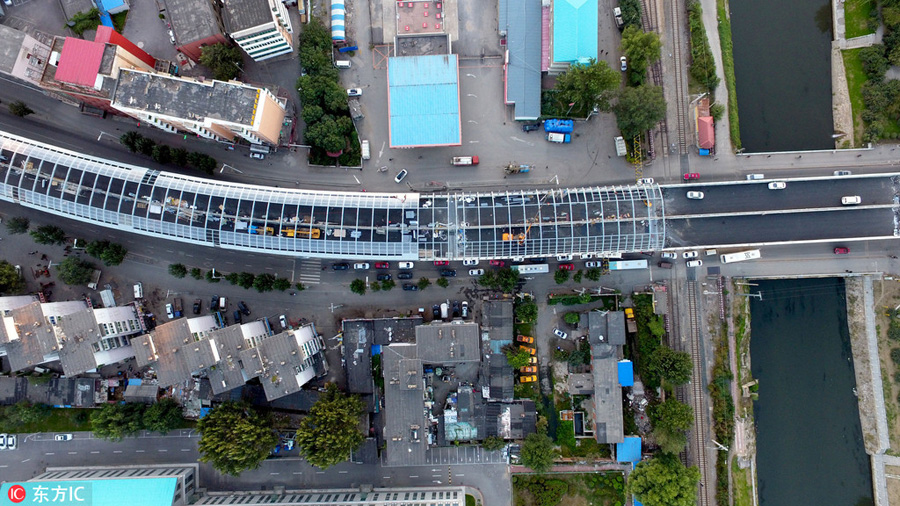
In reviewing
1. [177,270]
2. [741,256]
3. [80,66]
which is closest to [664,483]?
[741,256]

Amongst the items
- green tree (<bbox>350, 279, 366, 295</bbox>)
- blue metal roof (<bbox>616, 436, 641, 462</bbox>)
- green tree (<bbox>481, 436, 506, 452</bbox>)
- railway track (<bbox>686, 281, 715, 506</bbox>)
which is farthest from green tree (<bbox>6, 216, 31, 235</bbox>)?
railway track (<bbox>686, 281, 715, 506</bbox>)

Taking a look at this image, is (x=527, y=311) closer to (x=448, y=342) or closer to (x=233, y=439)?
(x=448, y=342)

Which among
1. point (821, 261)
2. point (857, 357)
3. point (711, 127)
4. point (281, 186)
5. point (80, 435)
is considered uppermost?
point (711, 127)

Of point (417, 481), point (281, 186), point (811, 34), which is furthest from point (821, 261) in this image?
point (281, 186)

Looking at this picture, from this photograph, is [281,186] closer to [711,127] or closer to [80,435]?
[80,435]

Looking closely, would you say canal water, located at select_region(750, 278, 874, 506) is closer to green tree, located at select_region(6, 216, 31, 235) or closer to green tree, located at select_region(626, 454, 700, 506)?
green tree, located at select_region(626, 454, 700, 506)

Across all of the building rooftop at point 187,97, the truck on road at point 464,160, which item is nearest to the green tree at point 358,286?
the truck on road at point 464,160

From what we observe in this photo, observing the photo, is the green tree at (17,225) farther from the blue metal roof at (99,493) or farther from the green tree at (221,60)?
the blue metal roof at (99,493)
